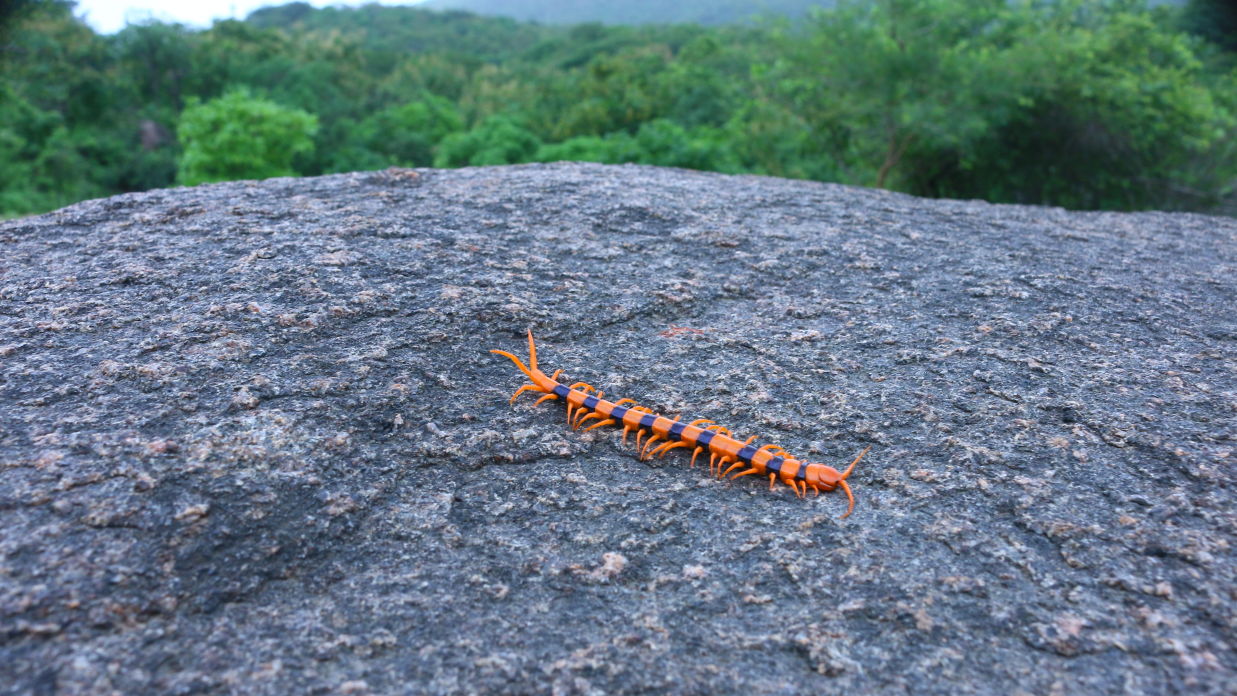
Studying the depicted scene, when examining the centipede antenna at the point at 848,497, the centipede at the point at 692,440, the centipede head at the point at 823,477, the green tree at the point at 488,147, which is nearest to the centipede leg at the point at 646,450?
the centipede at the point at 692,440

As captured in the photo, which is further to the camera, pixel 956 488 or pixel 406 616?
pixel 956 488

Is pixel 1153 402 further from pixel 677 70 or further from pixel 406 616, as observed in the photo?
pixel 677 70

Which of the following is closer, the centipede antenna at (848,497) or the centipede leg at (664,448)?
the centipede antenna at (848,497)

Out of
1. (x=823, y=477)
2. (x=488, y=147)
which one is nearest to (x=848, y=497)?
(x=823, y=477)

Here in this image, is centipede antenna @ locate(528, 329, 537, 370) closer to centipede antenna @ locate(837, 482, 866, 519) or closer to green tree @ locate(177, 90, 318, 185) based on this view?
centipede antenna @ locate(837, 482, 866, 519)

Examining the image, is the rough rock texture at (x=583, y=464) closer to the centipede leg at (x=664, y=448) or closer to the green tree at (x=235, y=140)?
the centipede leg at (x=664, y=448)

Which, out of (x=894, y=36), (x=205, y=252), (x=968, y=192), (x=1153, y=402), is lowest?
(x=968, y=192)

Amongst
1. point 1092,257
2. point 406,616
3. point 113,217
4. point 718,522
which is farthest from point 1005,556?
point 113,217
